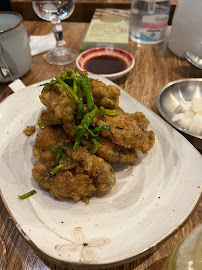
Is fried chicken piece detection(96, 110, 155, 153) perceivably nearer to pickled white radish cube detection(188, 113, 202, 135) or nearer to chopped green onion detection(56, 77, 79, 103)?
chopped green onion detection(56, 77, 79, 103)

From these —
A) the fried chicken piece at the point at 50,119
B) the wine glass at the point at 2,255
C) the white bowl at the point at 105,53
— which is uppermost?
the fried chicken piece at the point at 50,119

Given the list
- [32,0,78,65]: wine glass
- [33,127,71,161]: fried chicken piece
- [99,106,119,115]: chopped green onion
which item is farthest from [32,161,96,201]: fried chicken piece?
[32,0,78,65]: wine glass

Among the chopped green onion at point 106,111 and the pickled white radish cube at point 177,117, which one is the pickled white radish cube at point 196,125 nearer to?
the pickled white radish cube at point 177,117

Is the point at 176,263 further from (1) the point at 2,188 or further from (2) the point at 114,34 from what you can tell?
(2) the point at 114,34

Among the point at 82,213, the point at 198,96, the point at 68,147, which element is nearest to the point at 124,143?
the point at 68,147

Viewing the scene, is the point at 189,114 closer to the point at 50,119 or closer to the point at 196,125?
the point at 196,125

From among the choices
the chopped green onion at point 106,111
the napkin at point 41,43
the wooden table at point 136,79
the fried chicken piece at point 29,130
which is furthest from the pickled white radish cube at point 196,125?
the napkin at point 41,43
